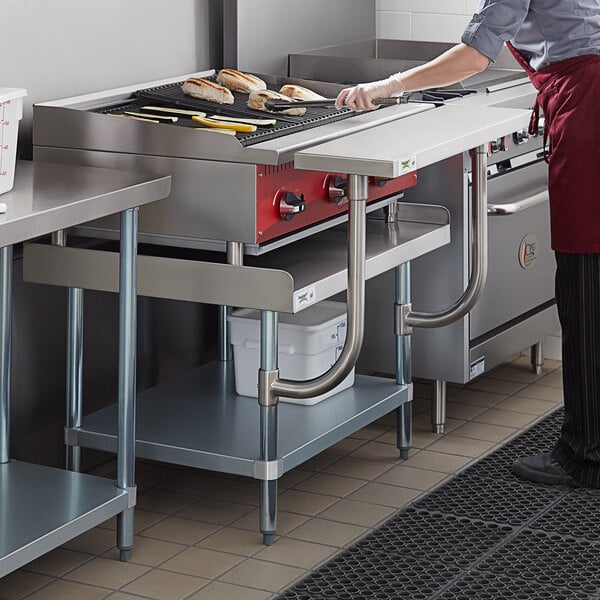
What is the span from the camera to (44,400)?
11.2ft

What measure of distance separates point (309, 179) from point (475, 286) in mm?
625

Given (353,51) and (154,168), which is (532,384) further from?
(154,168)

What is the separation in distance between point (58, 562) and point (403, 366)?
1155 millimetres

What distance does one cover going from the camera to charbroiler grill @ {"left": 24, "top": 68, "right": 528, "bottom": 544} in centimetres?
293

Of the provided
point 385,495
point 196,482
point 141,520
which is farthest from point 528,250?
point 141,520

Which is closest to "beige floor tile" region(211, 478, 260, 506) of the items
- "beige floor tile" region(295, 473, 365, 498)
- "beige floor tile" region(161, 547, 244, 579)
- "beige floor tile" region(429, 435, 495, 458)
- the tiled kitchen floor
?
the tiled kitchen floor

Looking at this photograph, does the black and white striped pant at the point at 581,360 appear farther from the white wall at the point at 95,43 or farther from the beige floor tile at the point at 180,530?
the white wall at the point at 95,43

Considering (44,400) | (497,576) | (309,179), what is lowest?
(497,576)

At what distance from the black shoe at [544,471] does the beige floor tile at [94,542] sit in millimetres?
1102

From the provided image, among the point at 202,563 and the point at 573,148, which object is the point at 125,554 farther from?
the point at 573,148

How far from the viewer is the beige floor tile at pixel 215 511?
3.27 m

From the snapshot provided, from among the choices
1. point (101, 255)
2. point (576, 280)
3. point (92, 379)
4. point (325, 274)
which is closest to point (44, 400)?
point (92, 379)

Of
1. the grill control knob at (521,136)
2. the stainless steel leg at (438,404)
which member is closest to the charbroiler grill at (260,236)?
the stainless steel leg at (438,404)

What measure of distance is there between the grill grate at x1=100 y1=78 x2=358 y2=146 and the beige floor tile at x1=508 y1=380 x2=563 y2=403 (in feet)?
4.32
